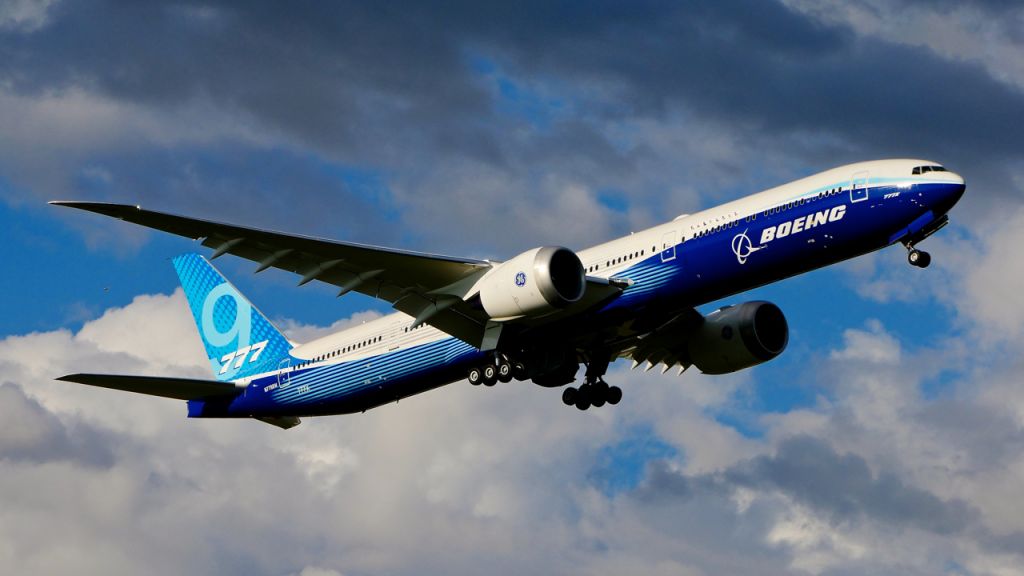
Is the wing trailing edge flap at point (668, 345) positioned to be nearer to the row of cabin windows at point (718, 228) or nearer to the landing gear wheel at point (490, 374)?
the landing gear wheel at point (490, 374)

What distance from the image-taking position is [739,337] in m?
45.6

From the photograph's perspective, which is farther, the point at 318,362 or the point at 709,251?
the point at 318,362

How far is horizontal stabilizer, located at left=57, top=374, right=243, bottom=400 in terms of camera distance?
1674 inches

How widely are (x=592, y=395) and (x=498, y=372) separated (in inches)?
203

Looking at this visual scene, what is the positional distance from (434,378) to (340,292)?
179 inches

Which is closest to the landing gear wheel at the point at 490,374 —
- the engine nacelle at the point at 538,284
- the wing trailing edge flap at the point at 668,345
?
the engine nacelle at the point at 538,284

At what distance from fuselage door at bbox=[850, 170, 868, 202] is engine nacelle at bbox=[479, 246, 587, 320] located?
23.4ft

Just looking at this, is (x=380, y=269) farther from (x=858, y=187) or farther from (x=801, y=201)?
(x=858, y=187)

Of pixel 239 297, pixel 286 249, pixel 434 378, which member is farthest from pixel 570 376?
pixel 239 297

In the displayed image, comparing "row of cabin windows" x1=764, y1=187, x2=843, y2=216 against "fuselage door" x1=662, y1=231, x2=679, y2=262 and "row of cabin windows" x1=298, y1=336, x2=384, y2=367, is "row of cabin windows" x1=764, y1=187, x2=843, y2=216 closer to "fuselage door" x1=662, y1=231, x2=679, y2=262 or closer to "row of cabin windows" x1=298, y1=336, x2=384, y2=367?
"fuselage door" x1=662, y1=231, x2=679, y2=262

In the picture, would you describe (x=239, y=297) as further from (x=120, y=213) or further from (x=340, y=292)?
(x=120, y=213)

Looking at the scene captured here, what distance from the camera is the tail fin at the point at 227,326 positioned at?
49031 mm

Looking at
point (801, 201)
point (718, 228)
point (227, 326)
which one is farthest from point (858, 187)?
point (227, 326)

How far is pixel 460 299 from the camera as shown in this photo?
40.3 metres
